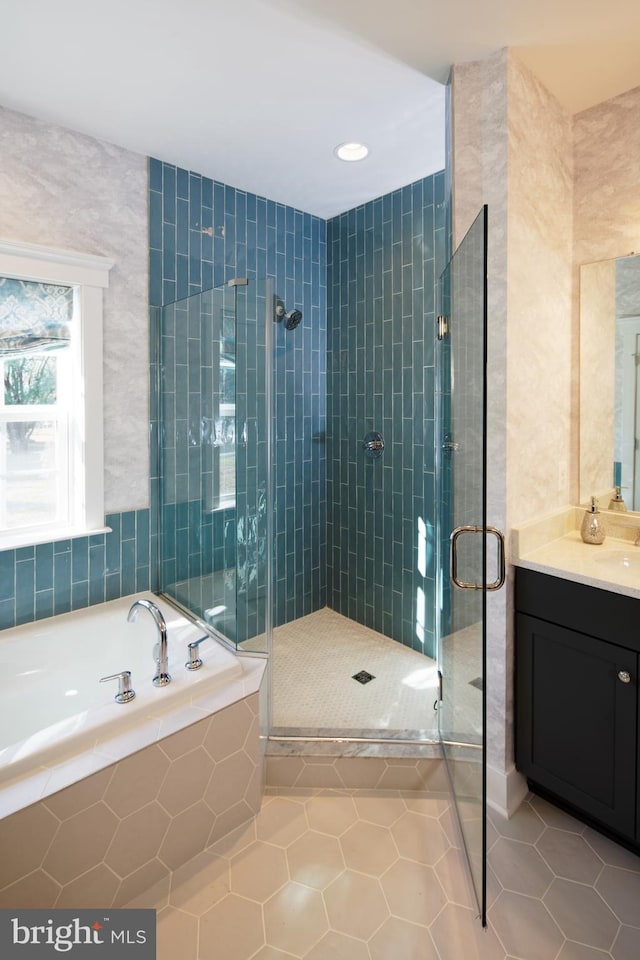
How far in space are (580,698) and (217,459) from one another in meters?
1.68

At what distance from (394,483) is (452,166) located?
1610 mm

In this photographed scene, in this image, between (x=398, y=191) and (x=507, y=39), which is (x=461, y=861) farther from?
(x=398, y=191)

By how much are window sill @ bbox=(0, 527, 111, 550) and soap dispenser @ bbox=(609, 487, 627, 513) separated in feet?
7.55

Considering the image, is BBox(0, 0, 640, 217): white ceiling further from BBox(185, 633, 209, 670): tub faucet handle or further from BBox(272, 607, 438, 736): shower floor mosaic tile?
BBox(272, 607, 438, 736): shower floor mosaic tile

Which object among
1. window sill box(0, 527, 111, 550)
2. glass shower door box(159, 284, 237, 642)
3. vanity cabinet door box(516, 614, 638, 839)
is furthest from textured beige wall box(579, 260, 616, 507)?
window sill box(0, 527, 111, 550)

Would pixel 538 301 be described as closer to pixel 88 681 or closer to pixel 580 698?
pixel 580 698

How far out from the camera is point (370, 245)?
119 inches

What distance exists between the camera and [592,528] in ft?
6.71

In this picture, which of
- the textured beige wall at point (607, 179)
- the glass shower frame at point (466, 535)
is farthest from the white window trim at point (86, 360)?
the textured beige wall at point (607, 179)

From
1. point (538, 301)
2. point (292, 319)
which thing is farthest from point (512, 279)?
point (292, 319)

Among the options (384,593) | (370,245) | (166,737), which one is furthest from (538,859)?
(370,245)

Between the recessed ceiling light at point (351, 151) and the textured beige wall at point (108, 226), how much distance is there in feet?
3.15

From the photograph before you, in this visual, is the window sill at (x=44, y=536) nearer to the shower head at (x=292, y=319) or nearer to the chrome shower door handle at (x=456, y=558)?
the shower head at (x=292, y=319)

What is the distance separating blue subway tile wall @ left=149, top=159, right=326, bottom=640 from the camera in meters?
2.11
